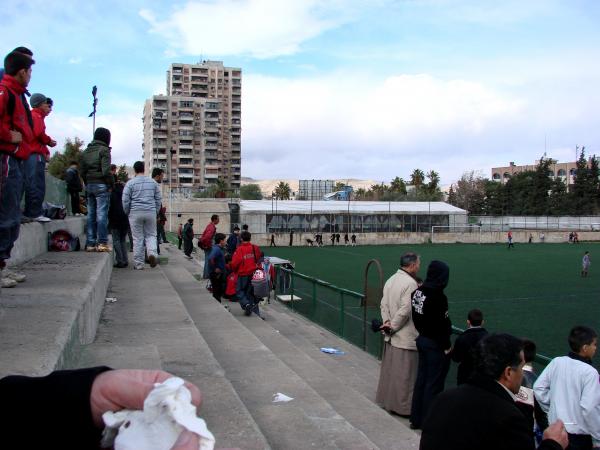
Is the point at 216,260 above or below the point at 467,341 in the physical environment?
above

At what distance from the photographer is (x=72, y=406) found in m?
1.62

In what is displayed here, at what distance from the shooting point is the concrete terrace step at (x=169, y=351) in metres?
3.54

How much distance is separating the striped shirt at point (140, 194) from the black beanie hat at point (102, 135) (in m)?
0.67

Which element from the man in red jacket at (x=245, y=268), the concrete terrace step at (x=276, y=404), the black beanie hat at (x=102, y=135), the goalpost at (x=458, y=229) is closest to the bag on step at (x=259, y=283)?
the man in red jacket at (x=245, y=268)

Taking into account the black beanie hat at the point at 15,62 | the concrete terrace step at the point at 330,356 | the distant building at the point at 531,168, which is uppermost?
the distant building at the point at 531,168

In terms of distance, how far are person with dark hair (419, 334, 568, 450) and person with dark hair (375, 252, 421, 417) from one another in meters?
3.79

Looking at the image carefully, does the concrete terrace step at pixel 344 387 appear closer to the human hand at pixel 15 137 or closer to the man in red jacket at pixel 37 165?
the human hand at pixel 15 137

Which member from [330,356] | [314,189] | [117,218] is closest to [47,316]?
[117,218]

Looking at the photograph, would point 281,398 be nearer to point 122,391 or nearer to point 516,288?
point 122,391

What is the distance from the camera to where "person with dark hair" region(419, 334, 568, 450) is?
2479 millimetres

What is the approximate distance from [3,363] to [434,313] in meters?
4.25

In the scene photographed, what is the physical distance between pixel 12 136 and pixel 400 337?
15.3ft

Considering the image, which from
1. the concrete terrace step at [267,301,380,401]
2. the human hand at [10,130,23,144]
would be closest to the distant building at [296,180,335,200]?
the concrete terrace step at [267,301,380,401]

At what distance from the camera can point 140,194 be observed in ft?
28.2
